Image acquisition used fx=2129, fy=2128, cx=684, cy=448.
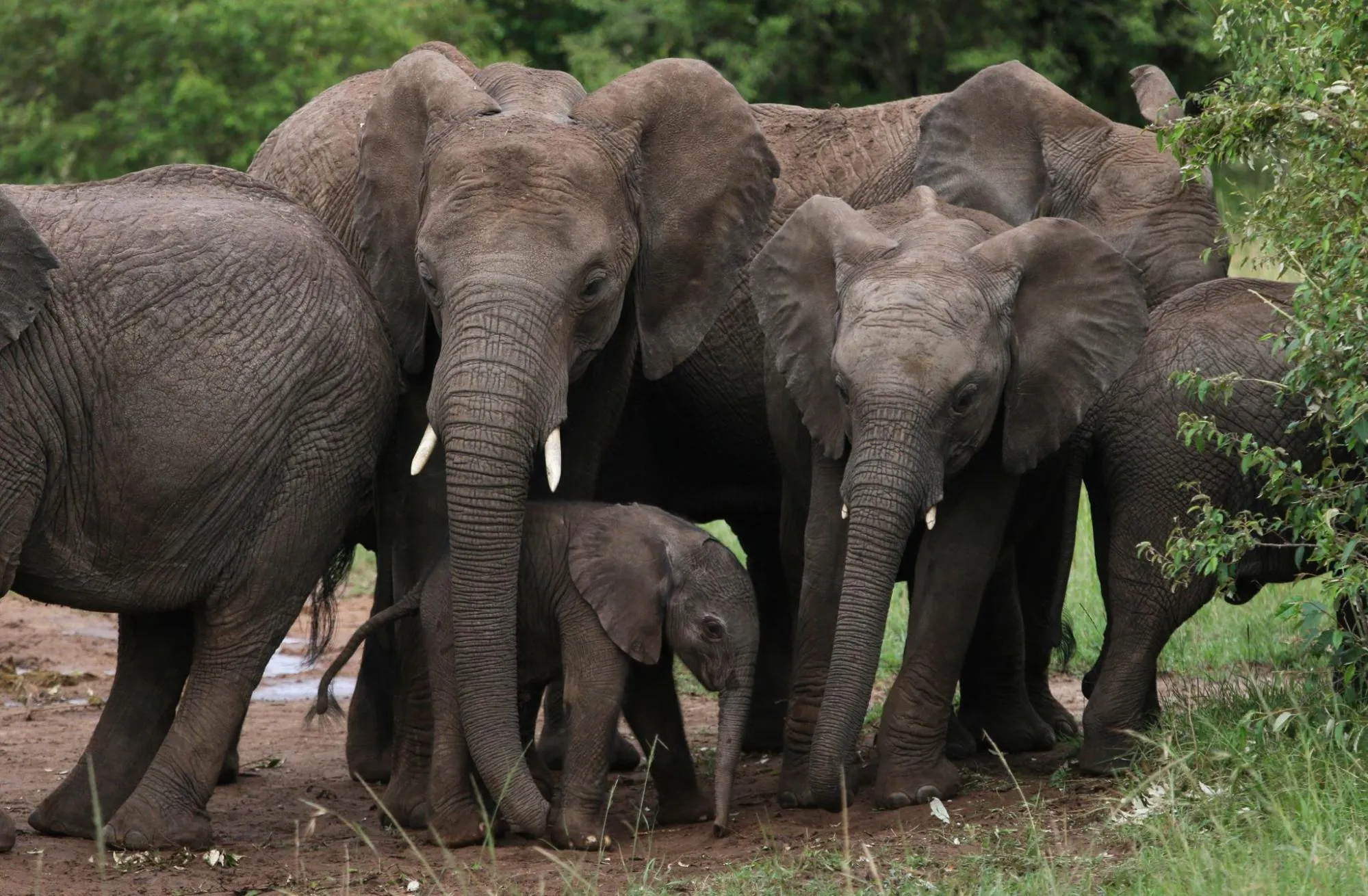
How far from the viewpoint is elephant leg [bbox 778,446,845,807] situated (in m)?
6.96

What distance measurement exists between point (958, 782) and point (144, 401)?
9.28ft

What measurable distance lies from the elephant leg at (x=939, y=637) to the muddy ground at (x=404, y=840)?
0.14m

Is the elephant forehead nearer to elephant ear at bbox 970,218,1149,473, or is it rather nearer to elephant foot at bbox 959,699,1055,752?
elephant ear at bbox 970,218,1149,473

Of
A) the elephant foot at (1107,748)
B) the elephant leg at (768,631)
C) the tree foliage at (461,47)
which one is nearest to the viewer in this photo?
the elephant foot at (1107,748)

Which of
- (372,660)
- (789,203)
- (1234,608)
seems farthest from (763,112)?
(1234,608)

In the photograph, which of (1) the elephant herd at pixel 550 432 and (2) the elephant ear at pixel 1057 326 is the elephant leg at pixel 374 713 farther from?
(2) the elephant ear at pixel 1057 326

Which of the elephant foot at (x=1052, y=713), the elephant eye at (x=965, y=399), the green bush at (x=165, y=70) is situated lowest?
the elephant foot at (x=1052, y=713)

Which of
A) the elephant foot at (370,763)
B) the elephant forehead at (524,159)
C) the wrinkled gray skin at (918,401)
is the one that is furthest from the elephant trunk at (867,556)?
the elephant foot at (370,763)

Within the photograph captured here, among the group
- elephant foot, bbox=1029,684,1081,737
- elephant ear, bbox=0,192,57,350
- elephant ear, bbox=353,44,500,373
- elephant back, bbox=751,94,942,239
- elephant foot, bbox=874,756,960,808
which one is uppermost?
elephant back, bbox=751,94,942,239

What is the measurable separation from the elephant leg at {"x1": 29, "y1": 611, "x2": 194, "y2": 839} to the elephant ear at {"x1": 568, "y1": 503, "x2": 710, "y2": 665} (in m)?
1.38

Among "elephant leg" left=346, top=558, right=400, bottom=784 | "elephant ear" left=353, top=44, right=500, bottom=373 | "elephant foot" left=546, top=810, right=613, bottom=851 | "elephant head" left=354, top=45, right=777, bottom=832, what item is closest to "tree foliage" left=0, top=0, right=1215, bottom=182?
"elephant leg" left=346, top=558, right=400, bottom=784

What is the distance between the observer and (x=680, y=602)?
6.58 metres

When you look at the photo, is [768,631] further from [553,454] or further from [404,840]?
[553,454]

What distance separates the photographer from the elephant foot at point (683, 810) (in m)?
6.88
